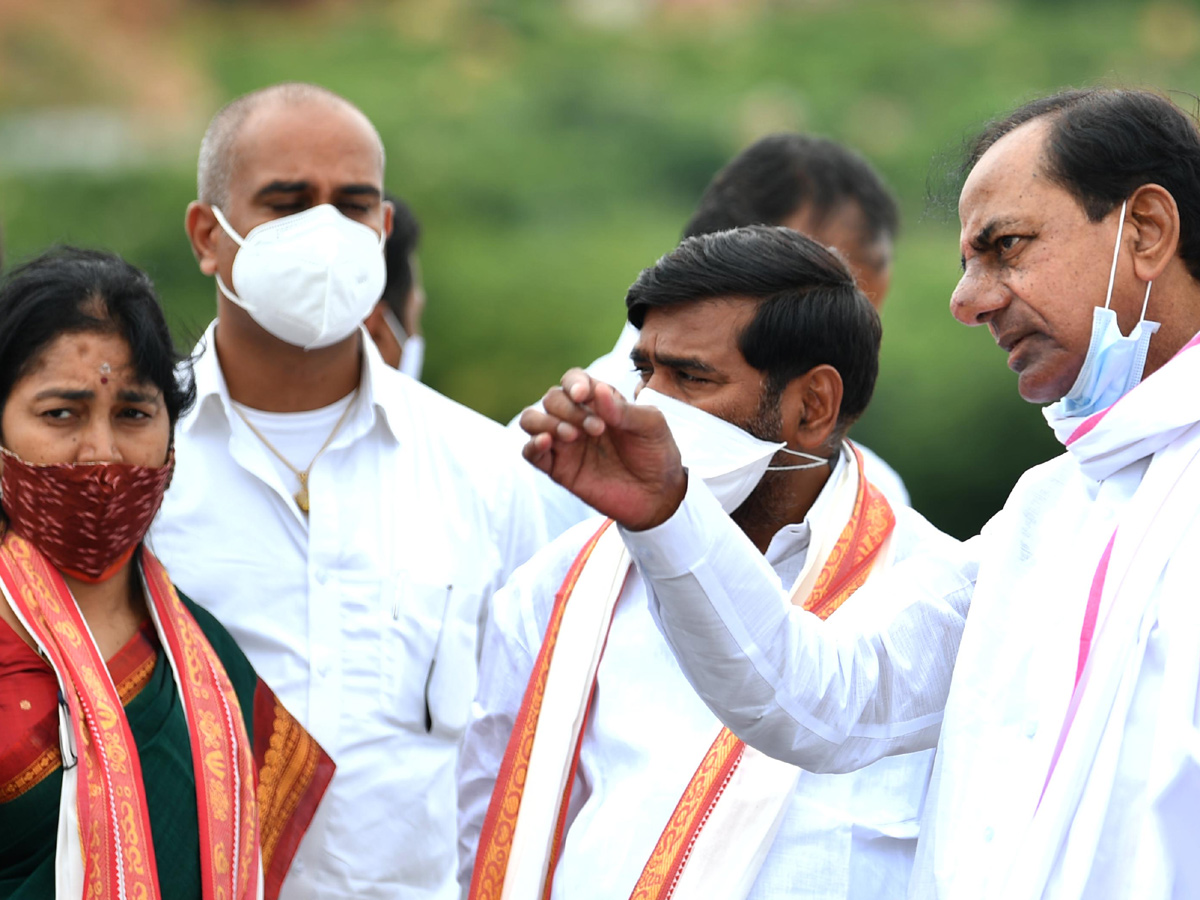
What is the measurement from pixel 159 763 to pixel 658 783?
38.6 inches

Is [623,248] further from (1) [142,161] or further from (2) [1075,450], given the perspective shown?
(2) [1075,450]

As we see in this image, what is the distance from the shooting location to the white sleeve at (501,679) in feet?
10.3

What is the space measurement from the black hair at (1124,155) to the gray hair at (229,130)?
2018 millimetres

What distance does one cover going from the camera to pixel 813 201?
457cm

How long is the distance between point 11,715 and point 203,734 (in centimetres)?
39

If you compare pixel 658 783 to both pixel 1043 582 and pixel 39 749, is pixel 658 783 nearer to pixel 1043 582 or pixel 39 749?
pixel 1043 582

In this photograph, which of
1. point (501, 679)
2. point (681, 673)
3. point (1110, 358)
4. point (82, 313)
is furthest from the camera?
point (501, 679)

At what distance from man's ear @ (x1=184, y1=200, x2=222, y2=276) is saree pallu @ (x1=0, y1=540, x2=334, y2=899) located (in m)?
1.05

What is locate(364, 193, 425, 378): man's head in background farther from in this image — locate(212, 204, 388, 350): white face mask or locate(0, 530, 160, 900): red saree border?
locate(0, 530, 160, 900): red saree border

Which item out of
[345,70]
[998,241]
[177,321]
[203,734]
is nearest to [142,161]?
[345,70]

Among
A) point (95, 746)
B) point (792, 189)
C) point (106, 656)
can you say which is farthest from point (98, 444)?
point (792, 189)

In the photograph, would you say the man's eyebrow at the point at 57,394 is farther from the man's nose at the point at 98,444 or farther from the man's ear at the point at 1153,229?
the man's ear at the point at 1153,229

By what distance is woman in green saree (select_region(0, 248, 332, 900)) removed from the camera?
8.90 feet

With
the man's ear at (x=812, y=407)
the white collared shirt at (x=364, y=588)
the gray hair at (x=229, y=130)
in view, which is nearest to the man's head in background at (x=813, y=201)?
the gray hair at (x=229, y=130)
